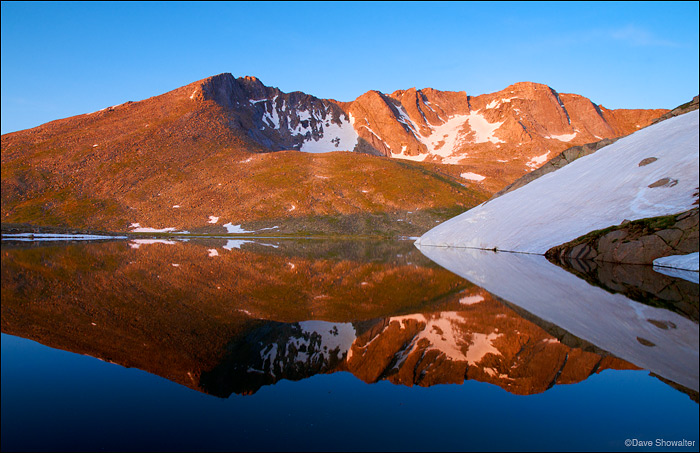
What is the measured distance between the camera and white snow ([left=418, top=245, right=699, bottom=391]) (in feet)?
34.1

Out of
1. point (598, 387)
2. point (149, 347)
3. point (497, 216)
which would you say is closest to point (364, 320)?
point (149, 347)

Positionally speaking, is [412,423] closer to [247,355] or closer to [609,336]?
[247,355]

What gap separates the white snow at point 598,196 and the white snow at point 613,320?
70.4 ft

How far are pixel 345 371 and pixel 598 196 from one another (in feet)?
154

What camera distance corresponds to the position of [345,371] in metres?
11.1

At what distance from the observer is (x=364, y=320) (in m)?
16.7

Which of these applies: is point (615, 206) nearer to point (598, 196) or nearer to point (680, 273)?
point (598, 196)

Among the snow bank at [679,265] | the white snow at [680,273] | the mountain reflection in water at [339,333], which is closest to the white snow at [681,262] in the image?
the snow bank at [679,265]

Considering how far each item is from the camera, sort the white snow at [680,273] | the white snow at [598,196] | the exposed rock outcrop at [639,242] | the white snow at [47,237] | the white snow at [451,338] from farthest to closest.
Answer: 1. the white snow at [47,237]
2. the white snow at [598,196]
3. the exposed rock outcrop at [639,242]
4. the white snow at [680,273]
5. the white snow at [451,338]

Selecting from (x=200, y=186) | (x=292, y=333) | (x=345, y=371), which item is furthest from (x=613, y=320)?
(x=200, y=186)

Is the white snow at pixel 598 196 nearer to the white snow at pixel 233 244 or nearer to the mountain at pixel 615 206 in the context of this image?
the mountain at pixel 615 206

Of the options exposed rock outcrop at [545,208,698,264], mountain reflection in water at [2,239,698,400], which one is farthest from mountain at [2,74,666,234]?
mountain reflection in water at [2,239,698,400]

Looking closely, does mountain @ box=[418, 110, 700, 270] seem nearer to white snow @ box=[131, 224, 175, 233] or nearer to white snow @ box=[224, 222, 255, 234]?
white snow @ box=[224, 222, 255, 234]

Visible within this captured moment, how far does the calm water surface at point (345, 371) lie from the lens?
7.29m
